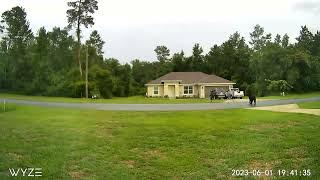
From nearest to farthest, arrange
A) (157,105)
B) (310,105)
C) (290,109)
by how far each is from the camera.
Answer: (310,105), (290,109), (157,105)

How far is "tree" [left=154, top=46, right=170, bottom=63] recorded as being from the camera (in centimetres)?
648

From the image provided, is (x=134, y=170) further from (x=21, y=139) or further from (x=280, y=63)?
(x=280, y=63)

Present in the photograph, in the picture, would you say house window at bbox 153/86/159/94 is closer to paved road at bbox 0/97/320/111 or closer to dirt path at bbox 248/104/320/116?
paved road at bbox 0/97/320/111

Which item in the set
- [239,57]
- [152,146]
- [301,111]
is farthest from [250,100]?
[152,146]

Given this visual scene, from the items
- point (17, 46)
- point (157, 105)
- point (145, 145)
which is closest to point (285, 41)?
point (145, 145)

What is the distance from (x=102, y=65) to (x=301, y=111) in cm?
319

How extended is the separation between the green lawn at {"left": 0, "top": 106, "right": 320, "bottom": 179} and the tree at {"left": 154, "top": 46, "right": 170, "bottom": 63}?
1.00 m

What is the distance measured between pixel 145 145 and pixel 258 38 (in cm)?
219

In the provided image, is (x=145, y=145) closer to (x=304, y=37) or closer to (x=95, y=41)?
(x=95, y=41)

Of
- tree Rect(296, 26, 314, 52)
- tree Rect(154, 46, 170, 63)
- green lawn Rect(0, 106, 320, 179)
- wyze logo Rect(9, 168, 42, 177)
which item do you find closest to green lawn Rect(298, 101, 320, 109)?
green lawn Rect(0, 106, 320, 179)

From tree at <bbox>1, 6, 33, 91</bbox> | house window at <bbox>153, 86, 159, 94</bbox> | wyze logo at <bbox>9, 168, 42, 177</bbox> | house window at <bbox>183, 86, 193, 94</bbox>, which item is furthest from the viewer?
house window at <bbox>183, 86, 193, 94</bbox>

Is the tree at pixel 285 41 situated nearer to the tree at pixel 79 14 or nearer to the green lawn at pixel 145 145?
the green lawn at pixel 145 145

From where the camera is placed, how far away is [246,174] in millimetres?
5359

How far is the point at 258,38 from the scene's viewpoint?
20.5 feet
